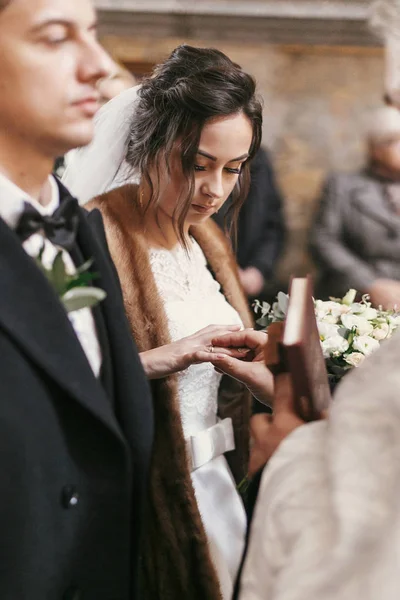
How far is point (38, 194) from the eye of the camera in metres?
0.95

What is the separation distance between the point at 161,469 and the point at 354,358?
16.1 inches

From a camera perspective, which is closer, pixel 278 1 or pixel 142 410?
pixel 142 410

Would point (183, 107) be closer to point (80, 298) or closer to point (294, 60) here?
point (80, 298)

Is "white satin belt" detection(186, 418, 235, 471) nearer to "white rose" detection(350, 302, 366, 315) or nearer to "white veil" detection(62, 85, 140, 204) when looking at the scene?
"white rose" detection(350, 302, 366, 315)

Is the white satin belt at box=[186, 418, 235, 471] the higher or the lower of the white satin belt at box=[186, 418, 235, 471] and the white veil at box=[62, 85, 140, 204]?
the lower

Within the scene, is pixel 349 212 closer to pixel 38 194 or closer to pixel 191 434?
pixel 191 434

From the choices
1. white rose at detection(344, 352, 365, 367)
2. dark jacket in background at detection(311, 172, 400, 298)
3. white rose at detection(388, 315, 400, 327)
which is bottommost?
dark jacket in background at detection(311, 172, 400, 298)

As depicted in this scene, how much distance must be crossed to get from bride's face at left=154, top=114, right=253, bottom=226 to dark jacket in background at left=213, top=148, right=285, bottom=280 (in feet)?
0.78

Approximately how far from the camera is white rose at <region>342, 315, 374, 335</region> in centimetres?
143

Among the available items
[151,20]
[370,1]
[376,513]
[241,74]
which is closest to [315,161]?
[370,1]

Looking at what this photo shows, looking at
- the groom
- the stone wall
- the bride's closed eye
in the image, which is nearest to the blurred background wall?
the stone wall

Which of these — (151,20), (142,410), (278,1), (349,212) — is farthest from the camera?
(349,212)

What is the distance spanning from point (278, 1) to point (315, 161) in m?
0.85

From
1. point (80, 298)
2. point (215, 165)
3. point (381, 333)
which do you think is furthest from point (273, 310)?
point (80, 298)
